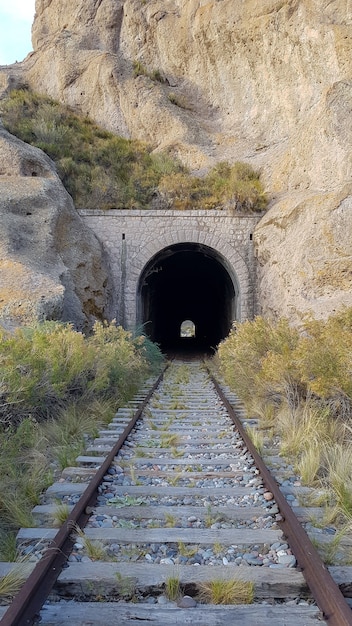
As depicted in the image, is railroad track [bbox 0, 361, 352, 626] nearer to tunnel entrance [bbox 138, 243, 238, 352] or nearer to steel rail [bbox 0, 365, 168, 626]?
steel rail [bbox 0, 365, 168, 626]

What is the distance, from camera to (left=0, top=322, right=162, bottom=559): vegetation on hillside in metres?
3.79

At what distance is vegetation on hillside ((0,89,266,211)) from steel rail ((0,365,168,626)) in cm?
1310

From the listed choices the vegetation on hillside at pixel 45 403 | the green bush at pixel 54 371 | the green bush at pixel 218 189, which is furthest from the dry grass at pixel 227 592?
the green bush at pixel 218 189

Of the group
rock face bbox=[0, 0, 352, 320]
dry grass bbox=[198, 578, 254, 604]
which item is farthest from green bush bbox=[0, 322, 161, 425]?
rock face bbox=[0, 0, 352, 320]

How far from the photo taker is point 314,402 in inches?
232

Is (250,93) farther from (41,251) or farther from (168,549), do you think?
(168,549)

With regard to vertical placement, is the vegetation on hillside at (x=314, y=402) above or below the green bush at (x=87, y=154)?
below

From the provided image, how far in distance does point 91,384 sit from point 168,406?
1462mm

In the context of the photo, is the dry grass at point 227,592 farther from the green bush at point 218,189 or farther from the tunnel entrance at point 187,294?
the green bush at point 218,189

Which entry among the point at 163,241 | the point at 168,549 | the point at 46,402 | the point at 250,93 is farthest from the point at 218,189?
the point at 168,549

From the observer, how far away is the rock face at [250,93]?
12.2 metres

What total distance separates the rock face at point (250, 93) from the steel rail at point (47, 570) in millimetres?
8047

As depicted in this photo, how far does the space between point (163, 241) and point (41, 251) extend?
452cm

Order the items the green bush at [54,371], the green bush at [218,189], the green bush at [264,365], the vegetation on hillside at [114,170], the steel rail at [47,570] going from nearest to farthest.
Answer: the steel rail at [47,570], the green bush at [54,371], the green bush at [264,365], the green bush at [218,189], the vegetation on hillside at [114,170]
